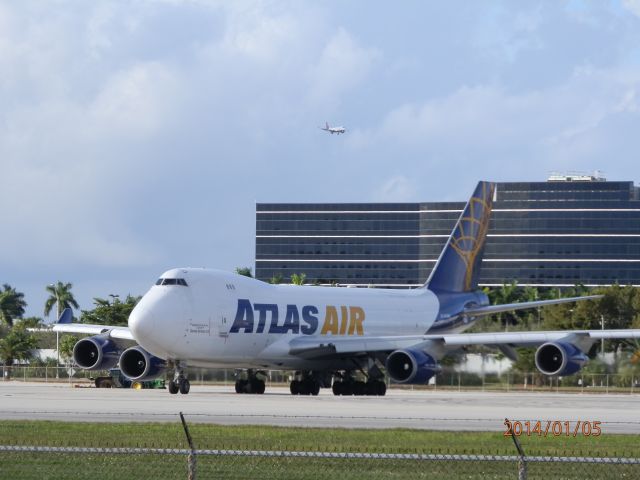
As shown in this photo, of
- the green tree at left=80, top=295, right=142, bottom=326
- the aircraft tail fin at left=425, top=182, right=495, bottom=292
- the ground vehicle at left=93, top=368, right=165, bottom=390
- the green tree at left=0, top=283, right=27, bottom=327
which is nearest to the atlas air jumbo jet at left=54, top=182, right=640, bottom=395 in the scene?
the aircraft tail fin at left=425, top=182, right=495, bottom=292

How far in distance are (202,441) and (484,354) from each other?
111 feet

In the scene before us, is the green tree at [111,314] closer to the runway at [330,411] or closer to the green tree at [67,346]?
the green tree at [67,346]

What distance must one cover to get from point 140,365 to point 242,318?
5076 mm

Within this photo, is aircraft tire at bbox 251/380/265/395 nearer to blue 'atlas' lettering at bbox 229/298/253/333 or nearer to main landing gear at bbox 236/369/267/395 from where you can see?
main landing gear at bbox 236/369/267/395

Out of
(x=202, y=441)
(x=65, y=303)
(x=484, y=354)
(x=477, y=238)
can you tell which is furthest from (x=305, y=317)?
(x=65, y=303)

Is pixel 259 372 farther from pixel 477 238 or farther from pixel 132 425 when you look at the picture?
pixel 132 425

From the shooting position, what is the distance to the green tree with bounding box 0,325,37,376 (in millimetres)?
95375

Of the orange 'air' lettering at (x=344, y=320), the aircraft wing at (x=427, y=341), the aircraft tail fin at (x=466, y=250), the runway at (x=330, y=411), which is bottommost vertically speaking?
the runway at (x=330, y=411)

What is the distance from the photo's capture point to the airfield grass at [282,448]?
62.7 feet

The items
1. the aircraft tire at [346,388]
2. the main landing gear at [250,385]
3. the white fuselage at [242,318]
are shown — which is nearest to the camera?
the white fuselage at [242,318]

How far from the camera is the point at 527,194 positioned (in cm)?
19062

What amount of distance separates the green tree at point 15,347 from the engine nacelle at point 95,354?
42.7 m
